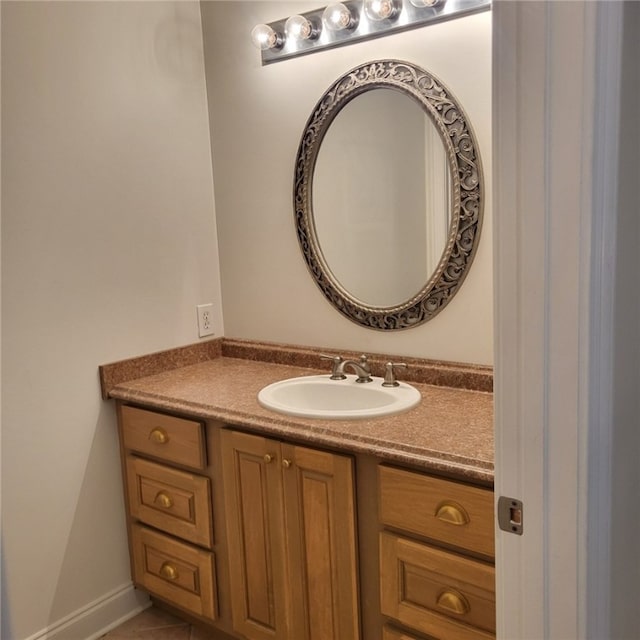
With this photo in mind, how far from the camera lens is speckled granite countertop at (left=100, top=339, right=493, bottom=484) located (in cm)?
144

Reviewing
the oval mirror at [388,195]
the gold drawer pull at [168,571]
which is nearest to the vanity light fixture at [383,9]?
the oval mirror at [388,195]

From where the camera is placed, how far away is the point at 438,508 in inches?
56.6

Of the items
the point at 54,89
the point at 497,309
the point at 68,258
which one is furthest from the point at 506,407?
the point at 54,89

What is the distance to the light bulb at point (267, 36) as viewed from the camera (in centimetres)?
213

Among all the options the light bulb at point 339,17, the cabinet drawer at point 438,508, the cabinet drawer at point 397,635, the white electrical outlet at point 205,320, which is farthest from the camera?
the white electrical outlet at point 205,320

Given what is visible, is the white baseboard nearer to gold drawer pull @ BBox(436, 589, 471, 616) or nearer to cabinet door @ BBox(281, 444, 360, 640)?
cabinet door @ BBox(281, 444, 360, 640)

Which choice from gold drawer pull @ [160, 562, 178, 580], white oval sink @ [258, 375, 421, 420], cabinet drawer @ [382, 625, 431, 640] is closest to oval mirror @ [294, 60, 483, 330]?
white oval sink @ [258, 375, 421, 420]

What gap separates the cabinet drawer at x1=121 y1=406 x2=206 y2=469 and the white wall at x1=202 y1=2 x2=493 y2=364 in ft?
1.80

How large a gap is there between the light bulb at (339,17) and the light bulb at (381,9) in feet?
0.22

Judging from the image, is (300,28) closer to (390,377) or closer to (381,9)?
(381,9)

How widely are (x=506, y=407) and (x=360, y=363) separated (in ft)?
3.76

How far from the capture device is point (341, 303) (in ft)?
7.02

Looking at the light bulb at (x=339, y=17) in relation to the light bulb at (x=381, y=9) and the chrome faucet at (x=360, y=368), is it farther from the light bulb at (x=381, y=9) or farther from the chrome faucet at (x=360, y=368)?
the chrome faucet at (x=360, y=368)

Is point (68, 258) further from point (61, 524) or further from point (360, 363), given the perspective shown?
point (360, 363)
